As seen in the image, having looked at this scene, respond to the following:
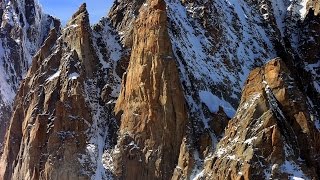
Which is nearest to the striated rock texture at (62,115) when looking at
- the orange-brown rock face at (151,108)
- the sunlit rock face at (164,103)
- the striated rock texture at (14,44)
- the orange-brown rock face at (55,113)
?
the orange-brown rock face at (55,113)

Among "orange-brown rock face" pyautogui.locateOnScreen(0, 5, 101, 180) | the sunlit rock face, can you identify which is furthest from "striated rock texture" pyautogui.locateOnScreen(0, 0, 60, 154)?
the sunlit rock face

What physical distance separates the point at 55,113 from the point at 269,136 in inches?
1366

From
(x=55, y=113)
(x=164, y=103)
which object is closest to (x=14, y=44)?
(x=55, y=113)

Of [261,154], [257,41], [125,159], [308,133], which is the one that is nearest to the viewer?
[261,154]

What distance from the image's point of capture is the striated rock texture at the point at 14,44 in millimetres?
172175

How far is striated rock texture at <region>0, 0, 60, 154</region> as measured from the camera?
172175 mm

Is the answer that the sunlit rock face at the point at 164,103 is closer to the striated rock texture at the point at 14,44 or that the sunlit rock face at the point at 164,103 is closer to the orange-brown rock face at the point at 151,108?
the orange-brown rock face at the point at 151,108

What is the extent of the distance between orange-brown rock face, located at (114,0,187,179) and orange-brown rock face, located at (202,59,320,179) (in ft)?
35.4

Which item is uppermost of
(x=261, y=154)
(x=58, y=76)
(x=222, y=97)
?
(x=58, y=76)

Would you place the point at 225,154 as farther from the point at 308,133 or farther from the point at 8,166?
the point at 8,166

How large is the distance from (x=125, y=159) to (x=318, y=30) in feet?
157

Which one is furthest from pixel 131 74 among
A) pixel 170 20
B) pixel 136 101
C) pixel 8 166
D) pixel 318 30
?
pixel 318 30

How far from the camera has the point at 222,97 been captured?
107125mm

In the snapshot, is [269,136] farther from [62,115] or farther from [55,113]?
[55,113]
